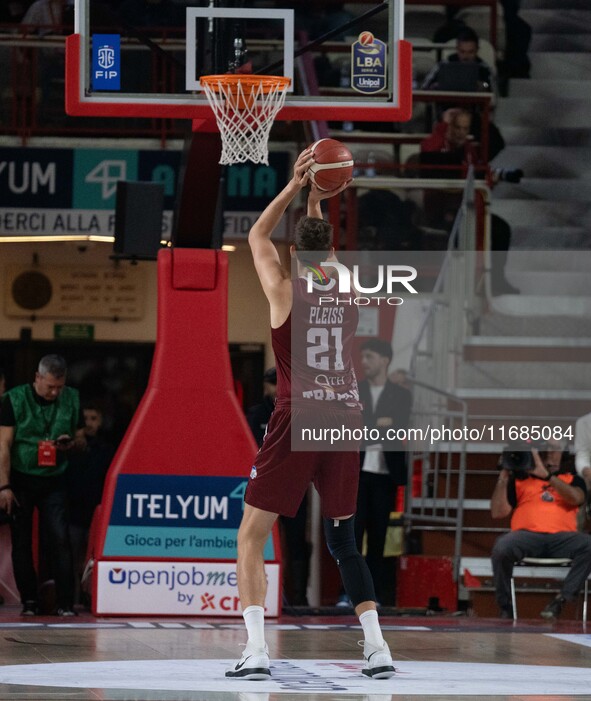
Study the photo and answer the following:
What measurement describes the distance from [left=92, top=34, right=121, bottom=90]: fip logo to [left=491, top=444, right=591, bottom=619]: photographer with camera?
3.81 meters

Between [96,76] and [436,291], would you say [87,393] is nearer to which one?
[436,291]

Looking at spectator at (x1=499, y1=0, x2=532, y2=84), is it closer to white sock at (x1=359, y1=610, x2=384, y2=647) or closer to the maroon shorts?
the maroon shorts

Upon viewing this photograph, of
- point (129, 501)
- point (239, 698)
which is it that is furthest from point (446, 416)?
point (239, 698)

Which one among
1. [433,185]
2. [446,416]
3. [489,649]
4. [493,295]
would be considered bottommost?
[489,649]

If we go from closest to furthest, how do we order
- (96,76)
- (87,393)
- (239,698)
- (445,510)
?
(239,698) → (96,76) → (445,510) → (87,393)

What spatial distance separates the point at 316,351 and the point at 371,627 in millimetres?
1219

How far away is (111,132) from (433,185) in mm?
3748

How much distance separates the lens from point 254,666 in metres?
6.42

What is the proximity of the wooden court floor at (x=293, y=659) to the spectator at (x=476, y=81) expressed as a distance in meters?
6.16

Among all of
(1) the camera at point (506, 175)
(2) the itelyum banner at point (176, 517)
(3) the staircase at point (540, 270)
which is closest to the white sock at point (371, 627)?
(2) the itelyum banner at point (176, 517)

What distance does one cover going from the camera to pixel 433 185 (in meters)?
12.5

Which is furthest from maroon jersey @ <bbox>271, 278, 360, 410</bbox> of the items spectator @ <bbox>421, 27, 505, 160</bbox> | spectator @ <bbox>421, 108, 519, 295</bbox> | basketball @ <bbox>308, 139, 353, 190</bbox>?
spectator @ <bbox>421, 27, 505, 160</bbox>

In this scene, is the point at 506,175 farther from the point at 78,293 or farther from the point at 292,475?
the point at 292,475

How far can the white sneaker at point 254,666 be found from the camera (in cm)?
642
